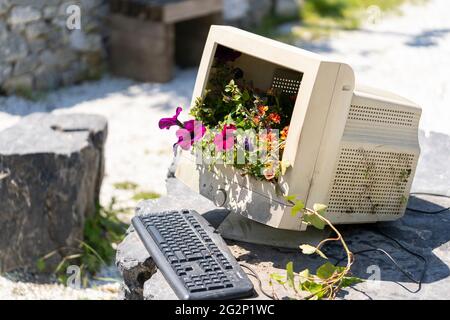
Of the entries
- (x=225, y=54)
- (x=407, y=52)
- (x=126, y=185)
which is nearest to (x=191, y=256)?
(x=225, y=54)

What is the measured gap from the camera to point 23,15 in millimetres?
5367

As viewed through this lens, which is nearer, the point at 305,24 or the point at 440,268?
the point at 440,268

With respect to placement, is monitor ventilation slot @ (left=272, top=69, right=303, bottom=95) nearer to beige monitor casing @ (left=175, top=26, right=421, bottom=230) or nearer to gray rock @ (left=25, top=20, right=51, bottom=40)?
beige monitor casing @ (left=175, top=26, right=421, bottom=230)

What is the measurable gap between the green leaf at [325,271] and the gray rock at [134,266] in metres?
0.55

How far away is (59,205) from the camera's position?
3.60 m

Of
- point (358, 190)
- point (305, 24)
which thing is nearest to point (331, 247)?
point (358, 190)

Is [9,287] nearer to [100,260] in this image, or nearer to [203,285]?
[100,260]

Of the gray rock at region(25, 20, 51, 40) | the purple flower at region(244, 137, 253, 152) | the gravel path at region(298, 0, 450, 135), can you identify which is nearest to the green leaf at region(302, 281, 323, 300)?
the purple flower at region(244, 137, 253, 152)

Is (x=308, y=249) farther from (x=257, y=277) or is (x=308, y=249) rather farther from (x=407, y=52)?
(x=407, y=52)

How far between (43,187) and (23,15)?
7.51ft

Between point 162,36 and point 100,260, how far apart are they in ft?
8.39

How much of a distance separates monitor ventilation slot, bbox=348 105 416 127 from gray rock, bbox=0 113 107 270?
5.60ft

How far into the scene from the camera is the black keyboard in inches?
79.8

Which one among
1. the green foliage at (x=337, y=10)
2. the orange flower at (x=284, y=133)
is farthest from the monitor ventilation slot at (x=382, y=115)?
the green foliage at (x=337, y=10)
